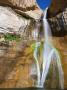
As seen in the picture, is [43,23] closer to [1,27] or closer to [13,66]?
[1,27]

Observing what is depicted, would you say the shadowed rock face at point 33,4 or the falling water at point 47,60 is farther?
the shadowed rock face at point 33,4

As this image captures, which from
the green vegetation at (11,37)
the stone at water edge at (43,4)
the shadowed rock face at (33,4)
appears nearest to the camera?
the green vegetation at (11,37)

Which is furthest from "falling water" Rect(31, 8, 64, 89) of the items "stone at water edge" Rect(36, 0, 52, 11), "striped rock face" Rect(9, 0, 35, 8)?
"striped rock face" Rect(9, 0, 35, 8)

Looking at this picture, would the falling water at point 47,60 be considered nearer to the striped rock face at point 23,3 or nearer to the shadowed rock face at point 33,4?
the shadowed rock face at point 33,4

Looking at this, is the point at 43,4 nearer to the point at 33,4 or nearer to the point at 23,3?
the point at 33,4

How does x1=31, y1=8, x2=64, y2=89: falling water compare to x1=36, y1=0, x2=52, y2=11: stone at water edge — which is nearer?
x1=31, y1=8, x2=64, y2=89: falling water

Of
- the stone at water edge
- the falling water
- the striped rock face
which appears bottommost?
the falling water

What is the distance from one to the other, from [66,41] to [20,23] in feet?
3.60

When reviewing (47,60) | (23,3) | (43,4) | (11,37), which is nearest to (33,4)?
(23,3)

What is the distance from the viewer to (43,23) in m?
5.46

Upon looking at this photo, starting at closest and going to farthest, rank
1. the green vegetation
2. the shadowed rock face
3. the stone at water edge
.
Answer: the green vegetation
the stone at water edge
the shadowed rock face

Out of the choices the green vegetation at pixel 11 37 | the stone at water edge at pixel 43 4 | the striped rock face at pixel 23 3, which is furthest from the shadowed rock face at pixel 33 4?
the green vegetation at pixel 11 37

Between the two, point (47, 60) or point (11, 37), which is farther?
point (11, 37)

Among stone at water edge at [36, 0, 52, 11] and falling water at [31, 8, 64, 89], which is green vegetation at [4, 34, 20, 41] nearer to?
falling water at [31, 8, 64, 89]
